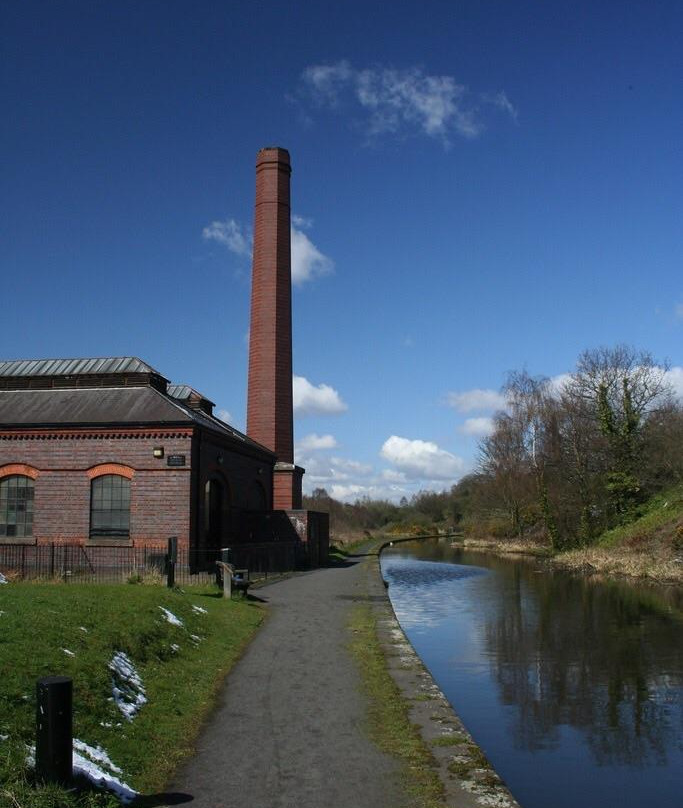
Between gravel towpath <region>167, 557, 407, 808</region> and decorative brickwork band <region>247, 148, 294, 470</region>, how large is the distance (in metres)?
21.4

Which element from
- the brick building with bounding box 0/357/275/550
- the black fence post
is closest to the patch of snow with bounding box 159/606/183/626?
the black fence post

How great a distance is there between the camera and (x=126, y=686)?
7.69m

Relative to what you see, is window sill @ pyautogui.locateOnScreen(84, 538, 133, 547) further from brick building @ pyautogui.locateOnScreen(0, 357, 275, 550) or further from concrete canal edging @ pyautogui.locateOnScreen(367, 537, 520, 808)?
concrete canal edging @ pyautogui.locateOnScreen(367, 537, 520, 808)

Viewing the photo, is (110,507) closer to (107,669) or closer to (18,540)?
(18,540)

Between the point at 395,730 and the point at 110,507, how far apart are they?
16.4 meters

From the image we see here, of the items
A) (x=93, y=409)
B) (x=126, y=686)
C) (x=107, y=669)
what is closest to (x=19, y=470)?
(x=93, y=409)

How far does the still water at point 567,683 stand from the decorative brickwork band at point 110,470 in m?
8.45

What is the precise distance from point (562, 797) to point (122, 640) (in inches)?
200

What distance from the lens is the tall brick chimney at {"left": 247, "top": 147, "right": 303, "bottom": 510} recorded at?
32.9 m

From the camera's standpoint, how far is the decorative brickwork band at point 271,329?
109 feet

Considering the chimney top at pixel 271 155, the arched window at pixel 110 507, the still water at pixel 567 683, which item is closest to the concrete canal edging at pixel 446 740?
the still water at pixel 567 683

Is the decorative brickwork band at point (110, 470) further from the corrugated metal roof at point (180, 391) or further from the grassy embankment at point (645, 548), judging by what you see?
the grassy embankment at point (645, 548)

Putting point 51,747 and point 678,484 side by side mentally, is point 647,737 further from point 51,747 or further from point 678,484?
point 678,484

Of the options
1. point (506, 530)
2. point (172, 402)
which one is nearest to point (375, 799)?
point (172, 402)
